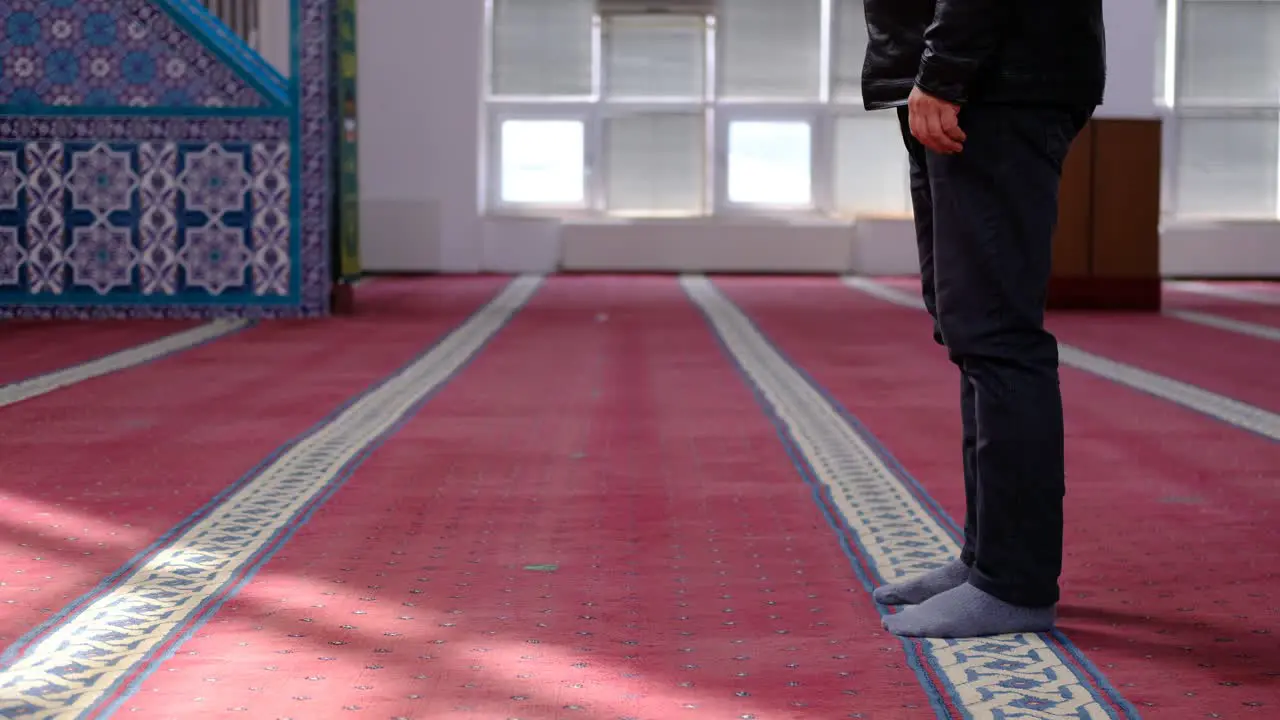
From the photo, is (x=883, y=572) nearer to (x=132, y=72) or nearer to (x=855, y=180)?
(x=132, y=72)

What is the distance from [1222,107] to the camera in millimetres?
11406

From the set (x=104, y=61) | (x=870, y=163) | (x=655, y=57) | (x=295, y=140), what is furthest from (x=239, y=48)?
(x=870, y=163)

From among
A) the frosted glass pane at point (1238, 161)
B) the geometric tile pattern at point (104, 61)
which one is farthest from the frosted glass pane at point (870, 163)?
the geometric tile pattern at point (104, 61)

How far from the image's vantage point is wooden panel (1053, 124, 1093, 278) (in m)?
7.69

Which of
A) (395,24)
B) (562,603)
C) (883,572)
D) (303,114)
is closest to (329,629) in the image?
(562,603)

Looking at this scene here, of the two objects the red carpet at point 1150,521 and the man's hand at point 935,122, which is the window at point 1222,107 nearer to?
the red carpet at point 1150,521

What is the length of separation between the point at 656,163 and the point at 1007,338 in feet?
31.5

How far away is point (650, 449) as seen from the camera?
3.51 m

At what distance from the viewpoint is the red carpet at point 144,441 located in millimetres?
2414

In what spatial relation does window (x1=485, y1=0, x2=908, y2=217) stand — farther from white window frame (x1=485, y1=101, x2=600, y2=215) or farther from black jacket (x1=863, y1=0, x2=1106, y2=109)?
black jacket (x1=863, y1=0, x2=1106, y2=109)

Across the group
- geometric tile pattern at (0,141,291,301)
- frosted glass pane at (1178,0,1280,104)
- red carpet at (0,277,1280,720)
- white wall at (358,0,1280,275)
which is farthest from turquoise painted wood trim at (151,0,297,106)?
frosted glass pane at (1178,0,1280,104)

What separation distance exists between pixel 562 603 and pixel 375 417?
192cm

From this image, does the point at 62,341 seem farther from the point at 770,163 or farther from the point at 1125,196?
the point at 770,163

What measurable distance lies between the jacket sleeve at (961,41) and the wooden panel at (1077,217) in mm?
5949
